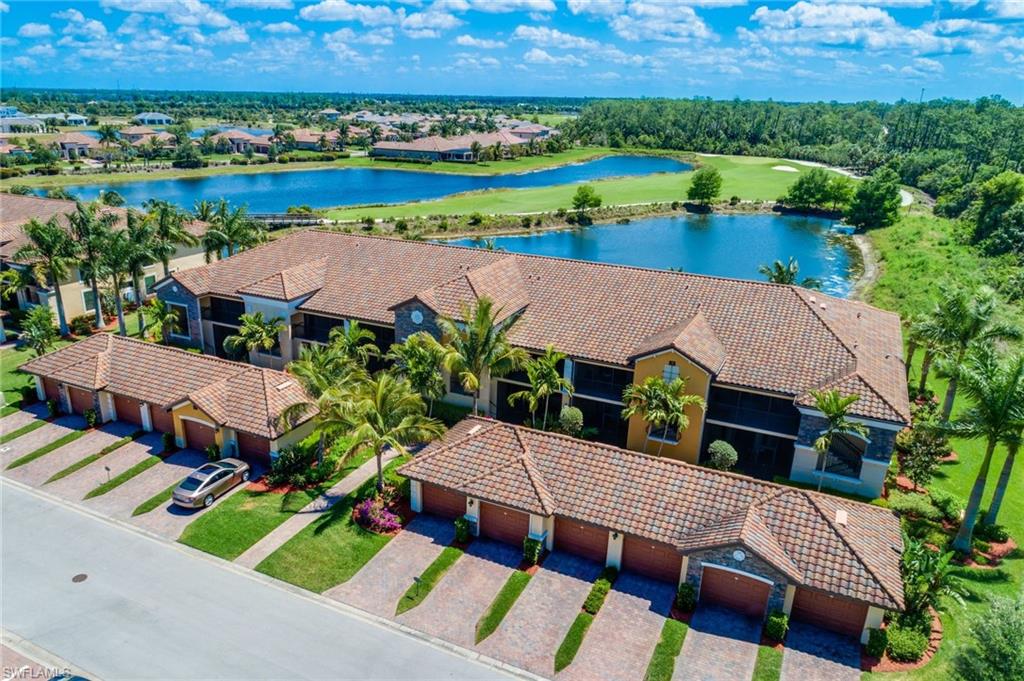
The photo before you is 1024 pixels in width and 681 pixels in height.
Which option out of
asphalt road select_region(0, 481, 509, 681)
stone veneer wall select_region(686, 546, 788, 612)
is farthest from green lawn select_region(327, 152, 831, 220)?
stone veneer wall select_region(686, 546, 788, 612)

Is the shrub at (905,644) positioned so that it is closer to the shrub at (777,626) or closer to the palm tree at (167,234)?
the shrub at (777,626)

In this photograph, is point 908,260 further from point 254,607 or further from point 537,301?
point 254,607

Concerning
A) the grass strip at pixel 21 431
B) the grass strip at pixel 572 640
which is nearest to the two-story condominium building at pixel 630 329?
the grass strip at pixel 21 431

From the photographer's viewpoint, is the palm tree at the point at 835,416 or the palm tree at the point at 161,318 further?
the palm tree at the point at 161,318

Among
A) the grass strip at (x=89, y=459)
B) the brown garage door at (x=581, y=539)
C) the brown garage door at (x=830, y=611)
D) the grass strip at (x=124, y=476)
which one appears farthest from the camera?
the grass strip at (x=89, y=459)

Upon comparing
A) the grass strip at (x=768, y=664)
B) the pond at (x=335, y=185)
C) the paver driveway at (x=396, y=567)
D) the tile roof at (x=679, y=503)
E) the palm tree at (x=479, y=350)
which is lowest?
the pond at (x=335, y=185)

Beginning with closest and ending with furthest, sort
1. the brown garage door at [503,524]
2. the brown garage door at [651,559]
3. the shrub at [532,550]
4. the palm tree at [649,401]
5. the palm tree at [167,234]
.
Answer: the brown garage door at [651,559], the shrub at [532,550], the brown garage door at [503,524], the palm tree at [649,401], the palm tree at [167,234]

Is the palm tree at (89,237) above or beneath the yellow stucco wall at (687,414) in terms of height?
above

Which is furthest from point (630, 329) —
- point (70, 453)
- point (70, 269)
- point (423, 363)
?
point (70, 269)
